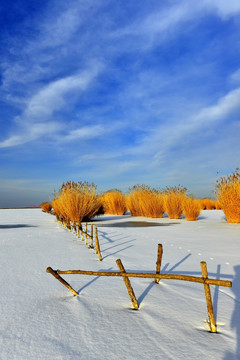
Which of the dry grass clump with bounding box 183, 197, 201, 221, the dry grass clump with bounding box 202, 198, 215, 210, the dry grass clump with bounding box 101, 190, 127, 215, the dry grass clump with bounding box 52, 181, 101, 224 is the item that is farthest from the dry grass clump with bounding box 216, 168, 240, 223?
the dry grass clump with bounding box 202, 198, 215, 210

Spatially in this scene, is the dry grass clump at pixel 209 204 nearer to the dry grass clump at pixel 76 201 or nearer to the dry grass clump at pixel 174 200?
the dry grass clump at pixel 174 200

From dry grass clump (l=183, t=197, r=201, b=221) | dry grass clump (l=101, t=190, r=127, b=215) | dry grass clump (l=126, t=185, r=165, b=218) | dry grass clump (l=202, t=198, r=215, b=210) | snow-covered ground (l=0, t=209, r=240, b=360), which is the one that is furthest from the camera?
dry grass clump (l=202, t=198, r=215, b=210)

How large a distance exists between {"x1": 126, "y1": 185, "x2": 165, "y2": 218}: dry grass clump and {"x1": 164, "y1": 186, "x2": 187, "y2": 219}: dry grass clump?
55cm

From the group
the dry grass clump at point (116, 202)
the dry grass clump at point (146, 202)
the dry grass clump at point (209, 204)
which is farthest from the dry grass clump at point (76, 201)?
the dry grass clump at point (209, 204)

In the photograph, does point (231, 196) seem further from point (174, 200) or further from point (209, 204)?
point (209, 204)

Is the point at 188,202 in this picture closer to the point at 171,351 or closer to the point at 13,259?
the point at 13,259

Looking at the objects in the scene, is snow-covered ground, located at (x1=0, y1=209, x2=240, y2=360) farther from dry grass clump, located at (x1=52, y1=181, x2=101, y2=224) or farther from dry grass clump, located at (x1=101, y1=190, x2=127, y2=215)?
dry grass clump, located at (x1=101, y1=190, x2=127, y2=215)

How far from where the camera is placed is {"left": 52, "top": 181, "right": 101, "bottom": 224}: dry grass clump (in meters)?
8.59

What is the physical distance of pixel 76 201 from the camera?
8562mm

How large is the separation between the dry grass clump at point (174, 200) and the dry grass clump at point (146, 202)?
55 centimetres

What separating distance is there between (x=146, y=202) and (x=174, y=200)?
4.90 feet

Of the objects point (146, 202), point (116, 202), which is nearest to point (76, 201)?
point (146, 202)

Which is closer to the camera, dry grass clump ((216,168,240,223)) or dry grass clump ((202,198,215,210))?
dry grass clump ((216,168,240,223))

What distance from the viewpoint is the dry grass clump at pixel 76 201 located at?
8.59 meters
